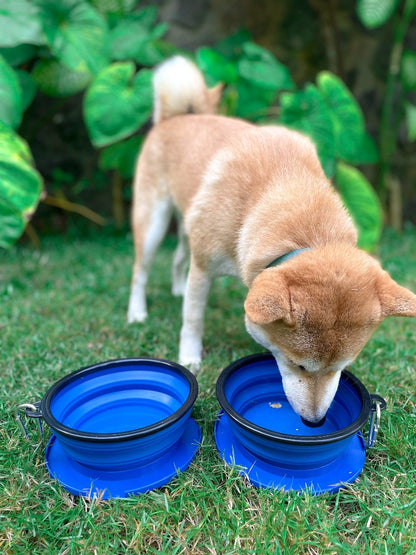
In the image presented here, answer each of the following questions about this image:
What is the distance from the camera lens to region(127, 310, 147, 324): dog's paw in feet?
10.9

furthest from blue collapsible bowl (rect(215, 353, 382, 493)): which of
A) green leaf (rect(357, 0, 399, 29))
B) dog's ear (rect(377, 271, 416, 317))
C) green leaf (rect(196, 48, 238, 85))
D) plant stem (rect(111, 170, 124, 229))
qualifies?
plant stem (rect(111, 170, 124, 229))

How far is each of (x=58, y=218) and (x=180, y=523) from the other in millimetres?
4842

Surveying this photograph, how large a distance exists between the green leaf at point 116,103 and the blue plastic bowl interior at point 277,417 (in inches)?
Answer: 111

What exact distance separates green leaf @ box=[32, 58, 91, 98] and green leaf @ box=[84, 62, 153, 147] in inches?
19.1

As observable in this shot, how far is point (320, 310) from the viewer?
164cm

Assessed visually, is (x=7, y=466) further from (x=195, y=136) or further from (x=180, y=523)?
(x=195, y=136)

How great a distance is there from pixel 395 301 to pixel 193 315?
1.29 m

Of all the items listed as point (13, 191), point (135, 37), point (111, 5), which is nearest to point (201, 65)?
point (135, 37)

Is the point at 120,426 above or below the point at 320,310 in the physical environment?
below

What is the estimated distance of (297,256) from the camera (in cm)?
183

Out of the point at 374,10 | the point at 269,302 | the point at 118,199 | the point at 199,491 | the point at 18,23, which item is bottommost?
the point at 118,199

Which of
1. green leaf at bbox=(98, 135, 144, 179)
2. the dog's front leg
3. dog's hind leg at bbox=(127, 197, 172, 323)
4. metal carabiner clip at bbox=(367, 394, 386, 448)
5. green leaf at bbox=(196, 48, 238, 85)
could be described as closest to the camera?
metal carabiner clip at bbox=(367, 394, 386, 448)

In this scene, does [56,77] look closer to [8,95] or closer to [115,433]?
[8,95]

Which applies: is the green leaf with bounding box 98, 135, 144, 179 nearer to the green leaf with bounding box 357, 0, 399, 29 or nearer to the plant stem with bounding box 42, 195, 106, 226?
the plant stem with bounding box 42, 195, 106, 226
